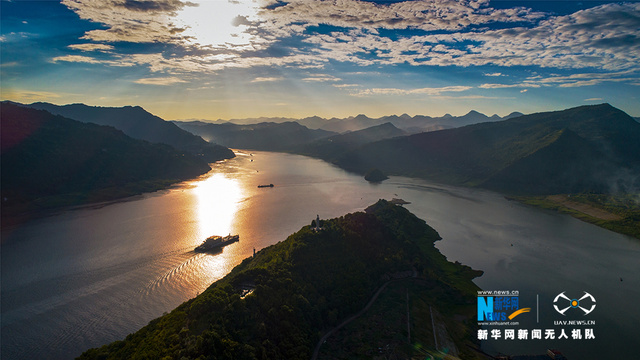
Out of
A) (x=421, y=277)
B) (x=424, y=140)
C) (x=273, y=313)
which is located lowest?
(x=421, y=277)

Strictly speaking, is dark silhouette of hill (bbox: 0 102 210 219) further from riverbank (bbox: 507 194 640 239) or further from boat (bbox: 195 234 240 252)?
riverbank (bbox: 507 194 640 239)

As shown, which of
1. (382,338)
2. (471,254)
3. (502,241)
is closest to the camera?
(382,338)

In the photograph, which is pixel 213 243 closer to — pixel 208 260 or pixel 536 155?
pixel 208 260

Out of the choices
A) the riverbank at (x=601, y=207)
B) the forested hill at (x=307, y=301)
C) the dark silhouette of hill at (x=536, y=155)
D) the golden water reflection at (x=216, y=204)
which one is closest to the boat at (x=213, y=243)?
the golden water reflection at (x=216, y=204)

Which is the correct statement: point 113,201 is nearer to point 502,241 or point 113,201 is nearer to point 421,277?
point 421,277

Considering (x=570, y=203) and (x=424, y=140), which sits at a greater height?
(x=424, y=140)

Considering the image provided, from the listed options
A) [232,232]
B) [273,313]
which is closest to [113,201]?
[232,232]
